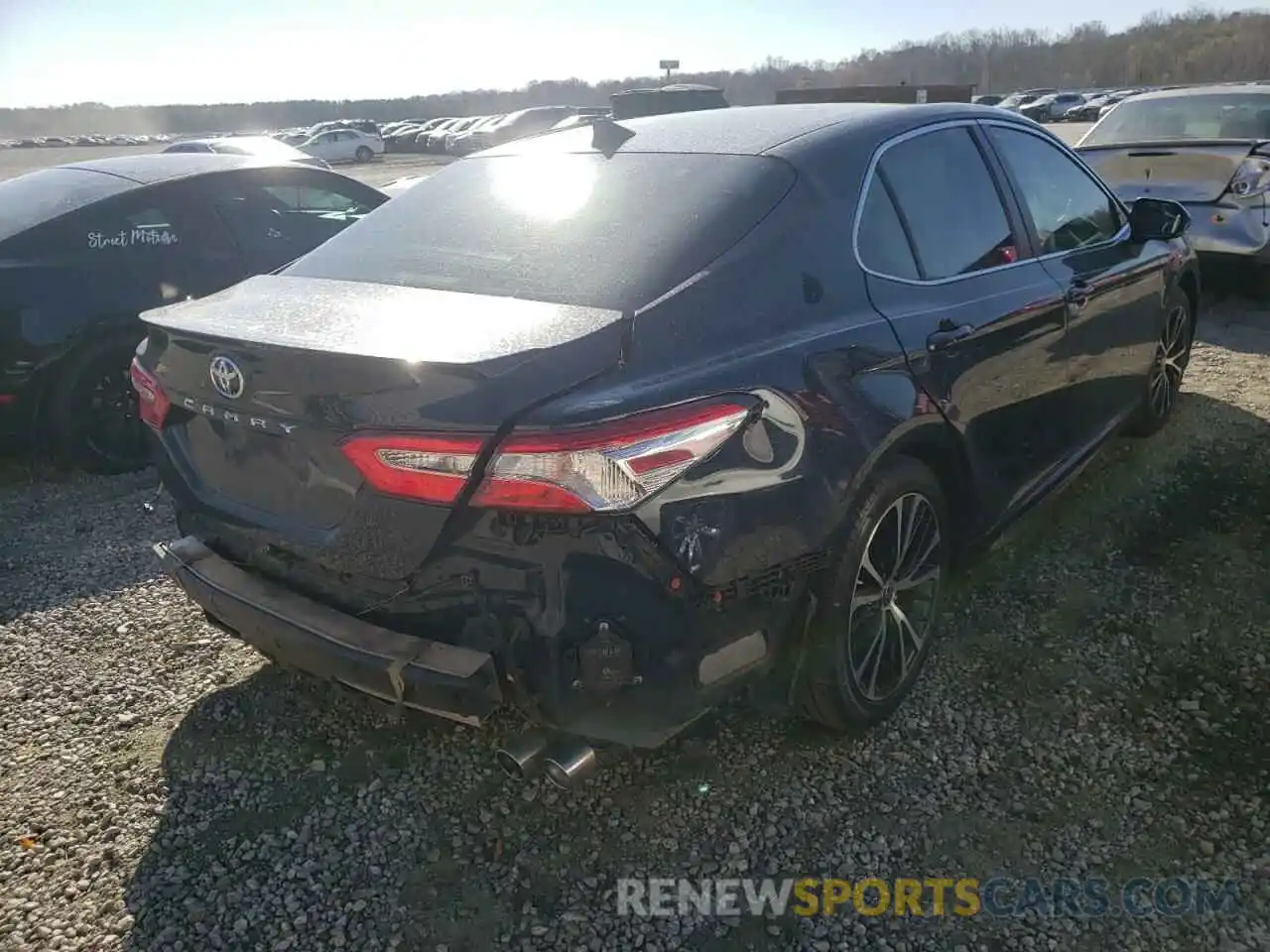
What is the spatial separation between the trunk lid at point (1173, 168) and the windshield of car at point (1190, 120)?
430 mm

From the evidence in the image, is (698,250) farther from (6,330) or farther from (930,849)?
(6,330)

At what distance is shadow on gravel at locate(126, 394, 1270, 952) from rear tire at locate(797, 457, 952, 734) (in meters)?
0.16

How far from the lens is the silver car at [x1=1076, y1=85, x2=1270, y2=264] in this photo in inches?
262

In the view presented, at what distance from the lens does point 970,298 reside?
9.41ft

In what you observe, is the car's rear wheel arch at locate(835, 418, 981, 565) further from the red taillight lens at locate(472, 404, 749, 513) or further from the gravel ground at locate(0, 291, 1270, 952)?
the red taillight lens at locate(472, 404, 749, 513)

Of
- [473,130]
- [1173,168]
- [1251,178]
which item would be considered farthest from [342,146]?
[1251,178]

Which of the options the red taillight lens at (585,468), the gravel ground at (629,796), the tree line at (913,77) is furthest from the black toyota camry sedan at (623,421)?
the tree line at (913,77)

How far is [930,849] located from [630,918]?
29.8 inches

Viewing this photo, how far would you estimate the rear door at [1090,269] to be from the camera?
3.45 metres

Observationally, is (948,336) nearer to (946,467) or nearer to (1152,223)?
(946,467)

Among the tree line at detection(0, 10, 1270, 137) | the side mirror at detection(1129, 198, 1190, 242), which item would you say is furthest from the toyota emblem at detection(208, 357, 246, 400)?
the tree line at detection(0, 10, 1270, 137)

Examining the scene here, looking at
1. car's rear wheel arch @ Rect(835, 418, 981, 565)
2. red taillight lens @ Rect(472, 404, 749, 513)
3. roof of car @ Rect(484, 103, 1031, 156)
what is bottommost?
car's rear wheel arch @ Rect(835, 418, 981, 565)

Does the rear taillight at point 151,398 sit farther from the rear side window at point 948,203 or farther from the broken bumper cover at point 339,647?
the rear side window at point 948,203

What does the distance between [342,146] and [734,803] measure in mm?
39264
